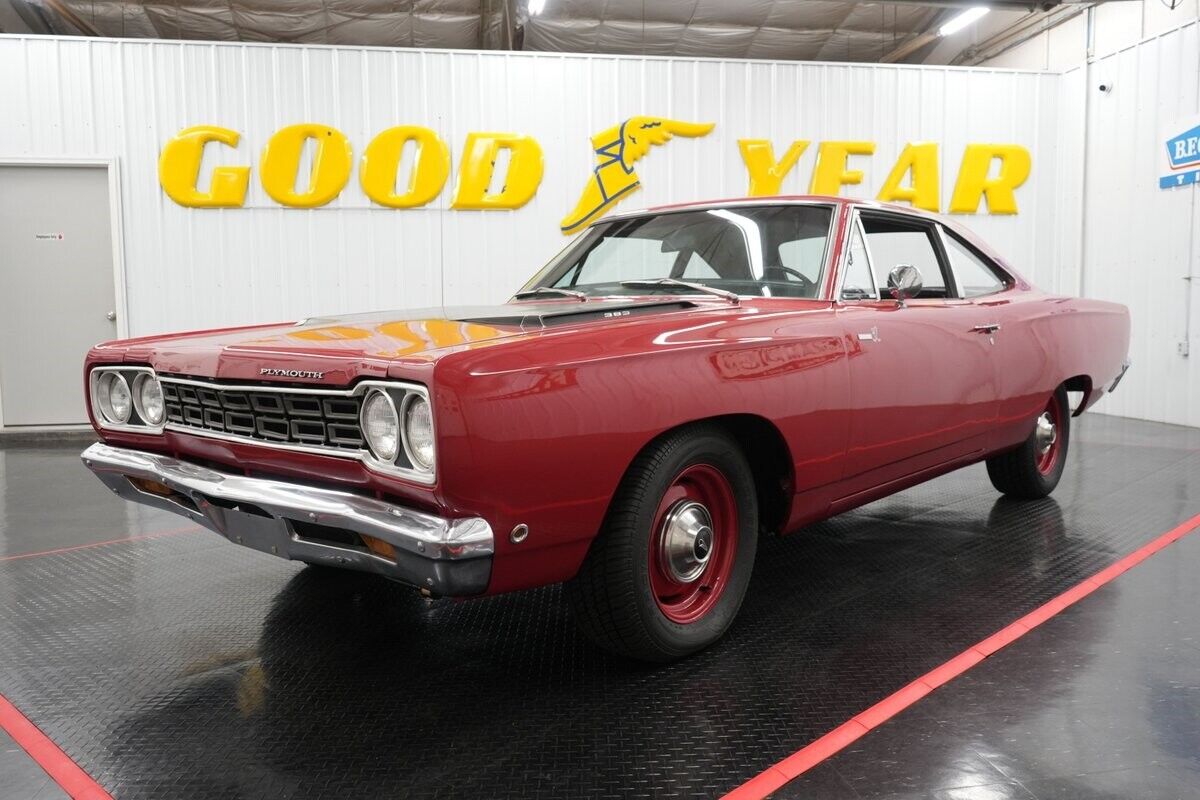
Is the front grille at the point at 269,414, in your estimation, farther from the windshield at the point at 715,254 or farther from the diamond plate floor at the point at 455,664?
the windshield at the point at 715,254

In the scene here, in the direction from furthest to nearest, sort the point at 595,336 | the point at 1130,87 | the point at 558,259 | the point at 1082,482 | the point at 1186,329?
the point at 1130,87, the point at 1186,329, the point at 1082,482, the point at 558,259, the point at 595,336

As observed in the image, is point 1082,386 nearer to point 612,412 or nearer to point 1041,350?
point 1041,350

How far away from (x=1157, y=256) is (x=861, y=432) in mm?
6410

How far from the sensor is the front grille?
2.10 meters

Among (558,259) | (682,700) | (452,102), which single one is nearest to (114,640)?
(682,700)

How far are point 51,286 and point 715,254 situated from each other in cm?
673

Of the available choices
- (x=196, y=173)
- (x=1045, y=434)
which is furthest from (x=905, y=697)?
(x=196, y=173)

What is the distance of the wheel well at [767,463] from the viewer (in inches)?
103

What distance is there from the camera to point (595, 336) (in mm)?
2207

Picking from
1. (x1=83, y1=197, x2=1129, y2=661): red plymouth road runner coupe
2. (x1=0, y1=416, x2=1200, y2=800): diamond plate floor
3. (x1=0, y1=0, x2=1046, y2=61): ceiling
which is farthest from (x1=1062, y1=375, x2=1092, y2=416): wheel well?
(x1=0, y1=0, x2=1046, y2=61): ceiling

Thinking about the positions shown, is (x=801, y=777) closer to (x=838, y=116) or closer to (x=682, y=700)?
(x=682, y=700)

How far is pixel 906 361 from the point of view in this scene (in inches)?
121

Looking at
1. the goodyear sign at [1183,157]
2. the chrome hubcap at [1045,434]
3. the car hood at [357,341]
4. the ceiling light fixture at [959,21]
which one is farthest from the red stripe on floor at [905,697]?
the ceiling light fixture at [959,21]

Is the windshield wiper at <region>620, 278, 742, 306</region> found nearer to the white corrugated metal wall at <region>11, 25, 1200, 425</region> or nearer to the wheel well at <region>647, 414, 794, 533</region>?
the wheel well at <region>647, 414, 794, 533</region>
